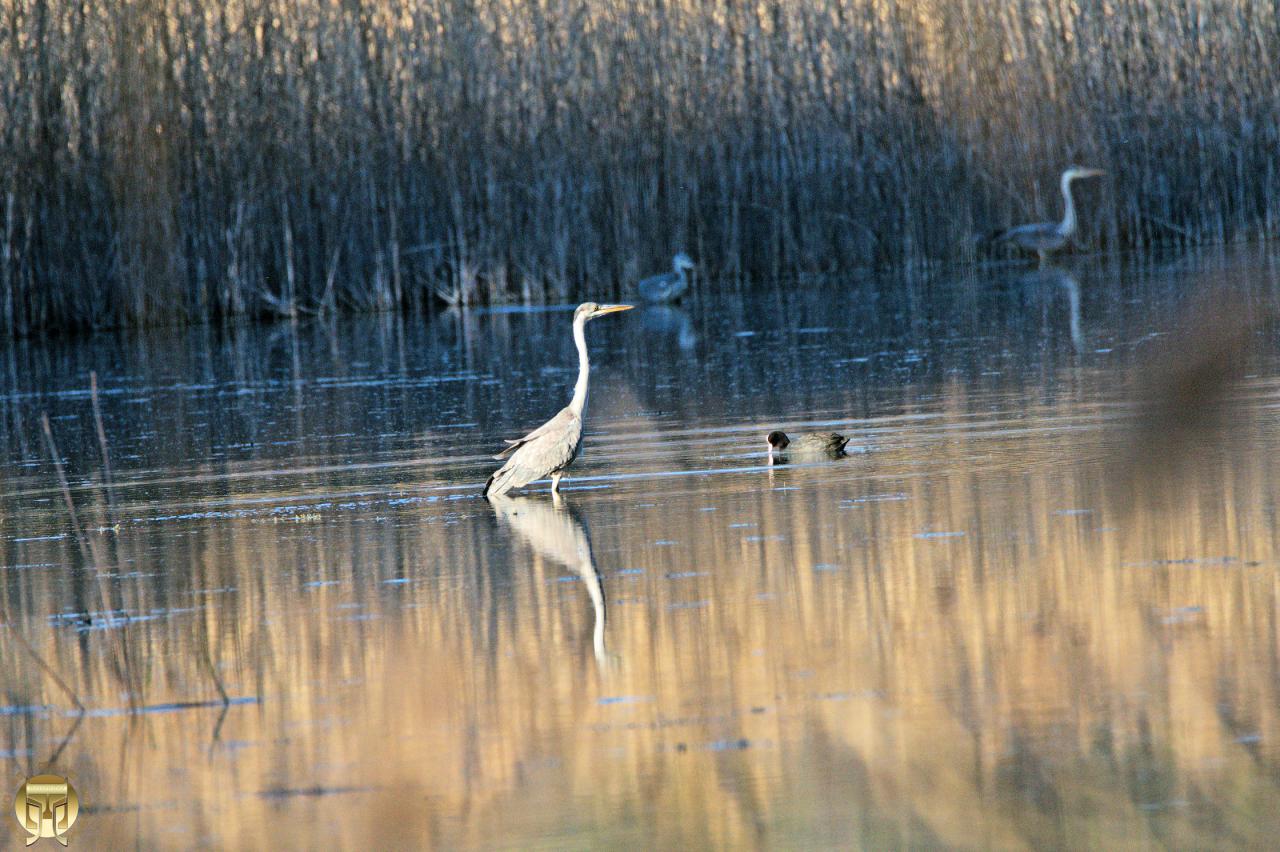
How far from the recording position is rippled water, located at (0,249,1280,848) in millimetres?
3404

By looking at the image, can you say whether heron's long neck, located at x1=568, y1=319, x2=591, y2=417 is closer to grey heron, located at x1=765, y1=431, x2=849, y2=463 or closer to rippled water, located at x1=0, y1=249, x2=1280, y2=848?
rippled water, located at x1=0, y1=249, x2=1280, y2=848

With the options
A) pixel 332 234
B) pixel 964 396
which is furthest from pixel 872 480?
pixel 332 234

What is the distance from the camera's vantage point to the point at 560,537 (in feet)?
20.0

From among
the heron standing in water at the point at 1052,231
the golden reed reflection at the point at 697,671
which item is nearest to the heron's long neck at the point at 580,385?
the golden reed reflection at the point at 697,671

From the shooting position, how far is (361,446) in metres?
8.93

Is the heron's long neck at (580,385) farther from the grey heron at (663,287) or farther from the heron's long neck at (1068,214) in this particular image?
the heron's long neck at (1068,214)

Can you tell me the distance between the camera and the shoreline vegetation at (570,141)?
17953mm

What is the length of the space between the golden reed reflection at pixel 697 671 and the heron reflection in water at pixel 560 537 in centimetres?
2

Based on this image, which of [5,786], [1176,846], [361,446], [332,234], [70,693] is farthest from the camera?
[332,234]

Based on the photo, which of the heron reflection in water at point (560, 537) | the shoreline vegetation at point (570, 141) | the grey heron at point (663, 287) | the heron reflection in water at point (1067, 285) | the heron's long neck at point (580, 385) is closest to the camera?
the heron reflection in water at point (560, 537)

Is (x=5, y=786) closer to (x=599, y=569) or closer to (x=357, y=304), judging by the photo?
(x=599, y=569)

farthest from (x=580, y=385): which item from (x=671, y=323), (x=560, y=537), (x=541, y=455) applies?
(x=671, y=323)

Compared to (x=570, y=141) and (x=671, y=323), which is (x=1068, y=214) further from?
(x=671, y=323)

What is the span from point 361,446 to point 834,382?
280cm
